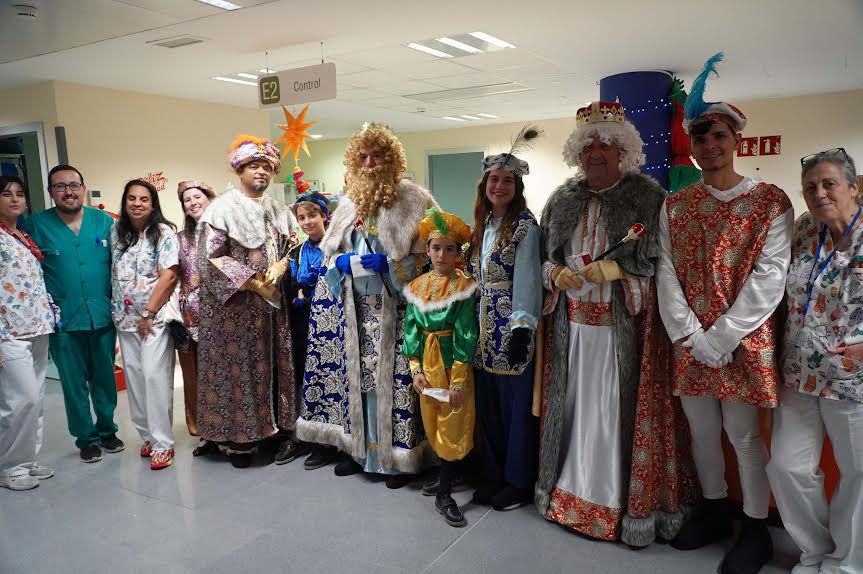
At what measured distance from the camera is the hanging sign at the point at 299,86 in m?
4.29

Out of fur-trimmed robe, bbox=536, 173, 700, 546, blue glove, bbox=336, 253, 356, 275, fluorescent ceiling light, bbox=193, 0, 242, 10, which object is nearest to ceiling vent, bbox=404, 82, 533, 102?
fluorescent ceiling light, bbox=193, 0, 242, 10

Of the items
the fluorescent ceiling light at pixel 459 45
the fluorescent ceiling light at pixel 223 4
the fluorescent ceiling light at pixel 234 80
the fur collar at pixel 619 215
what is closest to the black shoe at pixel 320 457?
the fur collar at pixel 619 215

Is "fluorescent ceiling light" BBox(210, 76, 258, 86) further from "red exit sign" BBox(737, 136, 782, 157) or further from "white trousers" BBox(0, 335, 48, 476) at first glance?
"red exit sign" BBox(737, 136, 782, 157)

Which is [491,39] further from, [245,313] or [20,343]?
[20,343]

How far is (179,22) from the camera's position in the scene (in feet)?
14.3

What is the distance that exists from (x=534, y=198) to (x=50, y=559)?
9958mm

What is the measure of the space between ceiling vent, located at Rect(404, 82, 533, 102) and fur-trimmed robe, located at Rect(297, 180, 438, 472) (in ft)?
15.9

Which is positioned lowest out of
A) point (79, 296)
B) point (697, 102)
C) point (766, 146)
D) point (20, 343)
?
point (20, 343)

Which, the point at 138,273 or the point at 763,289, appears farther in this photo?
the point at 138,273

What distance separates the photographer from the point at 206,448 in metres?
3.66

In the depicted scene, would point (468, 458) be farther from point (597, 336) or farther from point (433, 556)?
point (597, 336)

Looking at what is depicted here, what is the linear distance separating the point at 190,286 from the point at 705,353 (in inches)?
111

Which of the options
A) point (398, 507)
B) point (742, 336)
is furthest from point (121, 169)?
point (742, 336)

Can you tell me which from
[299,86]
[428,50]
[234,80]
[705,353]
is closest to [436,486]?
[705,353]
